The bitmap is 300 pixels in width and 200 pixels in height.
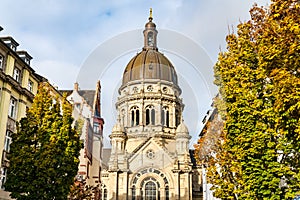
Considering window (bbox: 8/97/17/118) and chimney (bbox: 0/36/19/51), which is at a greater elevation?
chimney (bbox: 0/36/19/51)

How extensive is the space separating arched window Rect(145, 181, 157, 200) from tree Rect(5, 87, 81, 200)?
34710 millimetres

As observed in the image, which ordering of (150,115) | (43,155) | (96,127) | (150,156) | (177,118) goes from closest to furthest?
(43,155), (96,127), (150,156), (150,115), (177,118)

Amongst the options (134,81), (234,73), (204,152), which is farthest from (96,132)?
(234,73)

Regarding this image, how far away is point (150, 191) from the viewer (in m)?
58.4

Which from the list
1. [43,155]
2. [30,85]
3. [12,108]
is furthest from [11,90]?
[43,155]

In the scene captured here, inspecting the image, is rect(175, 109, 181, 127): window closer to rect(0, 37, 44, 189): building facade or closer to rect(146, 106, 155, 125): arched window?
rect(146, 106, 155, 125): arched window

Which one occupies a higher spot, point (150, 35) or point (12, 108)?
point (150, 35)

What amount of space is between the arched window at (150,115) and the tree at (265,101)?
4418 centimetres

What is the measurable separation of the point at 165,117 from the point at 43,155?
147 feet

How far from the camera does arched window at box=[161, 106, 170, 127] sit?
6693cm

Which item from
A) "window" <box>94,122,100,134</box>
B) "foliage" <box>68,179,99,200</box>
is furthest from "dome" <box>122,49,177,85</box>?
"foliage" <box>68,179,99,200</box>

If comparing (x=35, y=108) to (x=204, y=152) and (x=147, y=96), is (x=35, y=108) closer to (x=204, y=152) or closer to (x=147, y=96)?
(x=204, y=152)

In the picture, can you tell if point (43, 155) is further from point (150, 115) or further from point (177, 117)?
point (177, 117)

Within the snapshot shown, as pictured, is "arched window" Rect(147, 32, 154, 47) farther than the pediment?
Yes
